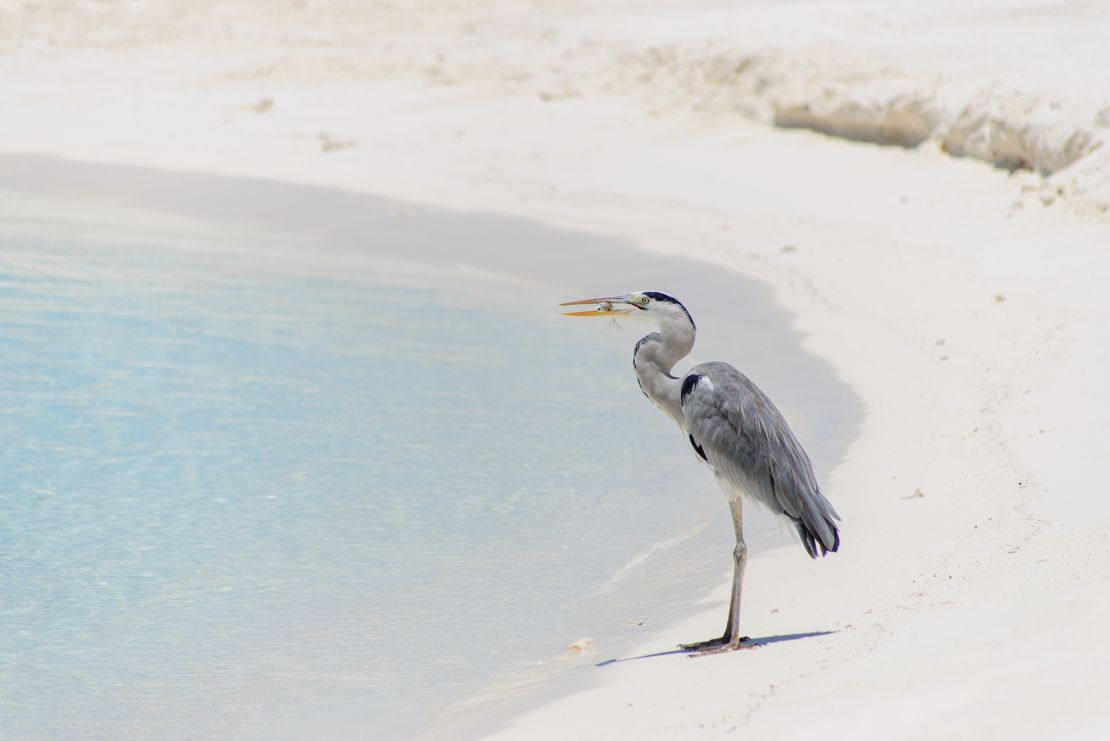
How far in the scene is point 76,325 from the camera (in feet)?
34.9

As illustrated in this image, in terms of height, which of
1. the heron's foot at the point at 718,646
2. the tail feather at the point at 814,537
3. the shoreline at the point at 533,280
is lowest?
the shoreline at the point at 533,280

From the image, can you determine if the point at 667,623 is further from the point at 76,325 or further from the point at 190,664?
the point at 76,325

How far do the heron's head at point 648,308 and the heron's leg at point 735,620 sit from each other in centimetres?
69

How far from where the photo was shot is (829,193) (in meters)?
14.7

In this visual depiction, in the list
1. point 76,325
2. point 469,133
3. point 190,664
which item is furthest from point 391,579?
point 469,133

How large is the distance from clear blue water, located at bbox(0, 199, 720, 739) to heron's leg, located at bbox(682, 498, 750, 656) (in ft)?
2.14

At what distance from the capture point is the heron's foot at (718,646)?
15.7 ft

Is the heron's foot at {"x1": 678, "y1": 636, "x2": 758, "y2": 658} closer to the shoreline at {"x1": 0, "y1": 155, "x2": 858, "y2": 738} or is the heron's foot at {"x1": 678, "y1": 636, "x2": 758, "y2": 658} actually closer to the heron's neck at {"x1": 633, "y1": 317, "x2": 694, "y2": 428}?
the shoreline at {"x1": 0, "y1": 155, "x2": 858, "y2": 738}

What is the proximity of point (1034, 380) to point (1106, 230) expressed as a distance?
391 centimetres

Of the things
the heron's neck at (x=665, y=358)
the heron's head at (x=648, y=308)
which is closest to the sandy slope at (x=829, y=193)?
the heron's neck at (x=665, y=358)

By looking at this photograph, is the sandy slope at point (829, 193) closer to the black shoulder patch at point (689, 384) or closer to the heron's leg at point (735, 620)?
the heron's leg at point (735, 620)

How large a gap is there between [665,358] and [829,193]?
10064 mm

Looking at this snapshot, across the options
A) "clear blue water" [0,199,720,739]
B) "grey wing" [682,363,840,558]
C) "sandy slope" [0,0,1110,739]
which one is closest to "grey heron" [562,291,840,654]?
"grey wing" [682,363,840,558]

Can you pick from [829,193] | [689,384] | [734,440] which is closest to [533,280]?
[829,193]
